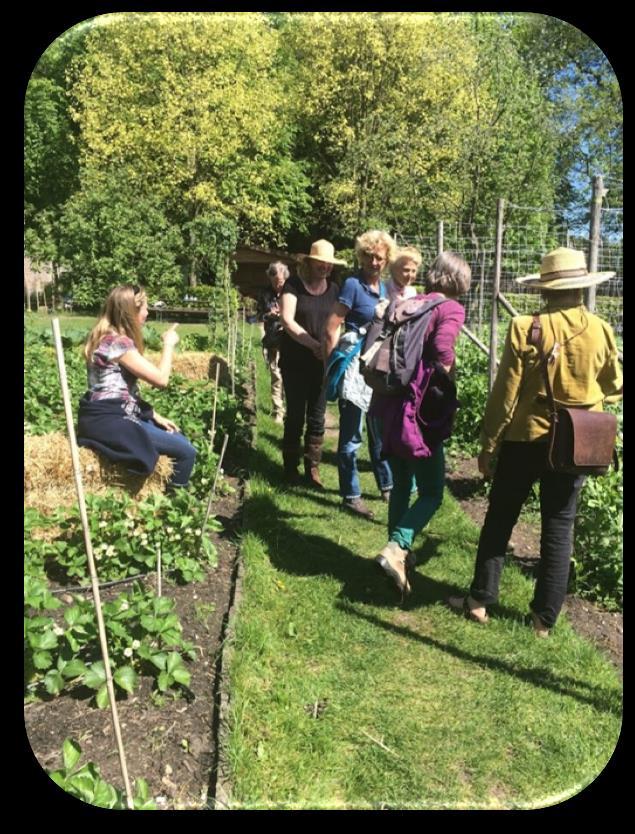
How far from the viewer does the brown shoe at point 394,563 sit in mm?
3643

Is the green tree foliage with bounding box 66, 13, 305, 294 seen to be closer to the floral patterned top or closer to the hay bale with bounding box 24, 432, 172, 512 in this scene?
the floral patterned top

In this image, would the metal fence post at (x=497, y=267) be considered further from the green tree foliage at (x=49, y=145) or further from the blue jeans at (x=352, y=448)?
the green tree foliage at (x=49, y=145)

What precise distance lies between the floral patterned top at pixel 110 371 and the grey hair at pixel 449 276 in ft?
6.29

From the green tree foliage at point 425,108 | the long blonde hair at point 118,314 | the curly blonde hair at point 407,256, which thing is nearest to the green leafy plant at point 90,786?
the long blonde hair at point 118,314

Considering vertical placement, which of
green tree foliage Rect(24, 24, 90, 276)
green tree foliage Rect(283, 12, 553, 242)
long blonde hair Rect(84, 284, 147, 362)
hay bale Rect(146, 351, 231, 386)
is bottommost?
hay bale Rect(146, 351, 231, 386)

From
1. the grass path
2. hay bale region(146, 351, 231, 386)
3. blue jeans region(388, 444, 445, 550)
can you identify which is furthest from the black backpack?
hay bale region(146, 351, 231, 386)

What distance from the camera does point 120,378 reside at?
424 centimetres

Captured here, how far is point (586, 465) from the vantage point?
3090 millimetres

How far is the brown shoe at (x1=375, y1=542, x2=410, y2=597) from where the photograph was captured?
3643mm

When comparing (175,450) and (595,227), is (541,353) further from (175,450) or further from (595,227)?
(175,450)

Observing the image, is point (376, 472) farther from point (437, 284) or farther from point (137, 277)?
point (137, 277)

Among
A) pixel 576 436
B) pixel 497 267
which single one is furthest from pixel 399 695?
pixel 497 267

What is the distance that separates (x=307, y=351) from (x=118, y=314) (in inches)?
63.2

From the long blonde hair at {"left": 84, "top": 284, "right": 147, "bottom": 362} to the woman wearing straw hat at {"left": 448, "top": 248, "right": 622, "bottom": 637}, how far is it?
2.25 meters
